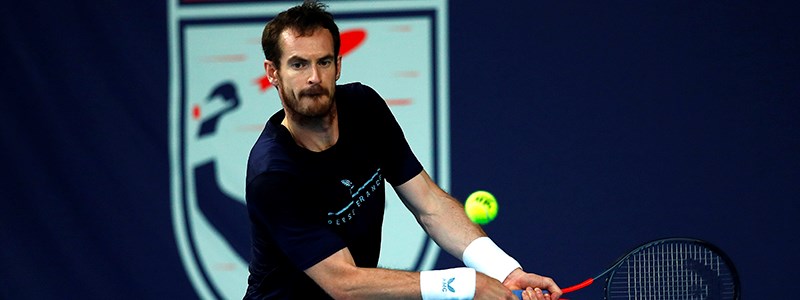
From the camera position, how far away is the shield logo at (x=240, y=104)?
539cm

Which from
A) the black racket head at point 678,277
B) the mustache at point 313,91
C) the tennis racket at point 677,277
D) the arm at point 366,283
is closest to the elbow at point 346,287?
the arm at point 366,283

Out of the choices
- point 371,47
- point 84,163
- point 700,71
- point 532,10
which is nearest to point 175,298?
point 84,163

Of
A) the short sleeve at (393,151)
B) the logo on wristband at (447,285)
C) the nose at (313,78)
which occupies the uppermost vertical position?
the nose at (313,78)

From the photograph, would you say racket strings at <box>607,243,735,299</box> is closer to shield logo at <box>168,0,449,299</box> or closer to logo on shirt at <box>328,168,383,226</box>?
logo on shirt at <box>328,168,383,226</box>

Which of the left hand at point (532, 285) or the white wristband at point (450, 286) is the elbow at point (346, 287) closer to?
the white wristband at point (450, 286)

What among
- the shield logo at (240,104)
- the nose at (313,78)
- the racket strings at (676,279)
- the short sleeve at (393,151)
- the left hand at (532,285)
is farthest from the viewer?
the shield logo at (240,104)

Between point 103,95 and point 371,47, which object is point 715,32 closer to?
point 371,47

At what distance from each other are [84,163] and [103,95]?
0.36m

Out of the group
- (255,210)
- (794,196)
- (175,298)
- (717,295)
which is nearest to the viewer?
(255,210)

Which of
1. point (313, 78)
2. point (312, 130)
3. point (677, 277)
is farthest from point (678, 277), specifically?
point (313, 78)

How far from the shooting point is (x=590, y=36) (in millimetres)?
5332

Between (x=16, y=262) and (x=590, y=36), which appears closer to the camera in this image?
(x=590, y=36)

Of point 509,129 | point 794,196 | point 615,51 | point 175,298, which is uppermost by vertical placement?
point 615,51

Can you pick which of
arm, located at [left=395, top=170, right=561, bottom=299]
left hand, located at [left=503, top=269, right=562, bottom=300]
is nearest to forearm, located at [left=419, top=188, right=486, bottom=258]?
arm, located at [left=395, top=170, right=561, bottom=299]
